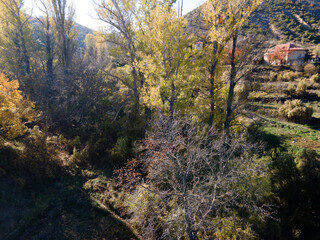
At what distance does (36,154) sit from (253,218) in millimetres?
10417

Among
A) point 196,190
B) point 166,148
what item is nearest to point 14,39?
point 166,148

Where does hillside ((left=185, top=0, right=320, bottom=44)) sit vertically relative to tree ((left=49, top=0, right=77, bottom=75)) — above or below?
above

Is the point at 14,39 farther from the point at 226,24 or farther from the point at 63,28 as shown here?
the point at 226,24

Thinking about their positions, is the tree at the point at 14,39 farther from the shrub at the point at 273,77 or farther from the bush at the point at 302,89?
the shrub at the point at 273,77

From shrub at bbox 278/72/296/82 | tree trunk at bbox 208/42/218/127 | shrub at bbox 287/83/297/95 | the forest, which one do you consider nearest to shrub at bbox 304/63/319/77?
shrub at bbox 278/72/296/82

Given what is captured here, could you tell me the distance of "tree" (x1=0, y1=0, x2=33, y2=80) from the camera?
15617mm

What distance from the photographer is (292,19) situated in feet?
127

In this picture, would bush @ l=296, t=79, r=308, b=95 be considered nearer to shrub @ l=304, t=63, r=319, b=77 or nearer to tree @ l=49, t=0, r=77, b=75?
shrub @ l=304, t=63, r=319, b=77

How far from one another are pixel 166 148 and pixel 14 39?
19.8 m

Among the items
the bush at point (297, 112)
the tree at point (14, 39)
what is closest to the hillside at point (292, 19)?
the bush at point (297, 112)

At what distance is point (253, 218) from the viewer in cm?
556

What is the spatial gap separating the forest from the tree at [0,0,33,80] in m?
0.20

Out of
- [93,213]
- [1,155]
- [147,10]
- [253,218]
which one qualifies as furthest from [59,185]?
[147,10]

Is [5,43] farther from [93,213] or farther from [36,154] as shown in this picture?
[93,213]
